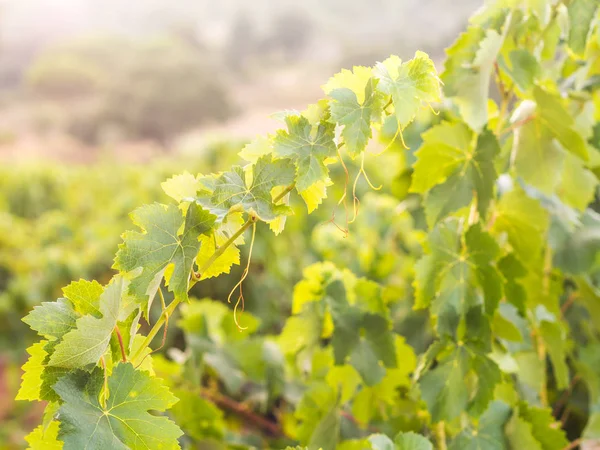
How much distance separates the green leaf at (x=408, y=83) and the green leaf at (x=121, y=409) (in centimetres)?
27

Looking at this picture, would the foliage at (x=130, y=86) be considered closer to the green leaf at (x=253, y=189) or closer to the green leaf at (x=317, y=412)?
the green leaf at (x=317, y=412)

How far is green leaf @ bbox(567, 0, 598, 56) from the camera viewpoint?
0.64 metres

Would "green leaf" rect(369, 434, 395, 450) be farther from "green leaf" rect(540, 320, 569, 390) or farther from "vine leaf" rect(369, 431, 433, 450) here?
"green leaf" rect(540, 320, 569, 390)

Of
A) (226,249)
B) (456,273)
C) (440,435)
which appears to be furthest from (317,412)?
(226,249)

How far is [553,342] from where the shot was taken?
0.80 m

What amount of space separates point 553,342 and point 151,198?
2.35 meters

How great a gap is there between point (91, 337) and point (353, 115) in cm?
24

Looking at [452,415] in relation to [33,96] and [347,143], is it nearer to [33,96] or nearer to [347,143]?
[347,143]

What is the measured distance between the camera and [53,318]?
0.40 metres

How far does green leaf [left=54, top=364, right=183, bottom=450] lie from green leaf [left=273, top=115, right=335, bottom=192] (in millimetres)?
177

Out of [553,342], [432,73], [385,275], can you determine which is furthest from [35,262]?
[432,73]

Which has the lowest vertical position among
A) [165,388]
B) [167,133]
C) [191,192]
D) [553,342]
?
[167,133]

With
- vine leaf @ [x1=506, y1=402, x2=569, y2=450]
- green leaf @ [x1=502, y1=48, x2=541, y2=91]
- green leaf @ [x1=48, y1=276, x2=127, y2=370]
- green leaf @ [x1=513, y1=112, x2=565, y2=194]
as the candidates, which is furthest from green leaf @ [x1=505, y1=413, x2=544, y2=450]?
green leaf @ [x1=48, y1=276, x2=127, y2=370]

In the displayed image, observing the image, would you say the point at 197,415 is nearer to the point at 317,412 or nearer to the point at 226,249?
the point at 317,412
